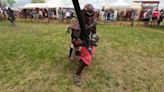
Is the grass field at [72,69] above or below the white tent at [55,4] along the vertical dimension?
below

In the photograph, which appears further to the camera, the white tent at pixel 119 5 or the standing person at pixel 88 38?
the white tent at pixel 119 5

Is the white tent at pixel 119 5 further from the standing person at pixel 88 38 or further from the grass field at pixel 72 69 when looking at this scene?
the standing person at pixel 88 38

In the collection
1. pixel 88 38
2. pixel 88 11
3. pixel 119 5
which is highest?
pixel 88 11

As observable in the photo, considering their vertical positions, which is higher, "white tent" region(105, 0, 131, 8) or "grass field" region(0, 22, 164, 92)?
"white tent" region(105, 0, 131, 8)

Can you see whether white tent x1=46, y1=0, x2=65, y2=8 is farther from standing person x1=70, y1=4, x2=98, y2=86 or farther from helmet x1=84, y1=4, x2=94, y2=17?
helmet x1=84, y1=4, x2=94, y2=17

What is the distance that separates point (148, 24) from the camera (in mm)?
17016

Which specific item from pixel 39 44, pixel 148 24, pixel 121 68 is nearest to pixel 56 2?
pixel 148 24

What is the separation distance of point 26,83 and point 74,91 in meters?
1.10

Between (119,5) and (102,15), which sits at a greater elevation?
(119,5)

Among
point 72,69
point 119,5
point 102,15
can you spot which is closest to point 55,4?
point 102,15

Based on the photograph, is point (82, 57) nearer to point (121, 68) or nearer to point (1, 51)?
point (121, 68)

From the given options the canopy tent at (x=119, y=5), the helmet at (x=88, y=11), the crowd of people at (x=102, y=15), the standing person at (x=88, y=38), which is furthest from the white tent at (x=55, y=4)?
the helmet at (x=88, y=11)

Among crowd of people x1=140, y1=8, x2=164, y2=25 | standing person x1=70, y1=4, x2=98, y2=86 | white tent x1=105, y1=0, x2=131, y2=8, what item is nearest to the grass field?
standing person x1=70, y1=4, x2=98, y2=86

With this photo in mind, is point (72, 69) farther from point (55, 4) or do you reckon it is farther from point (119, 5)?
point (119, 5)
